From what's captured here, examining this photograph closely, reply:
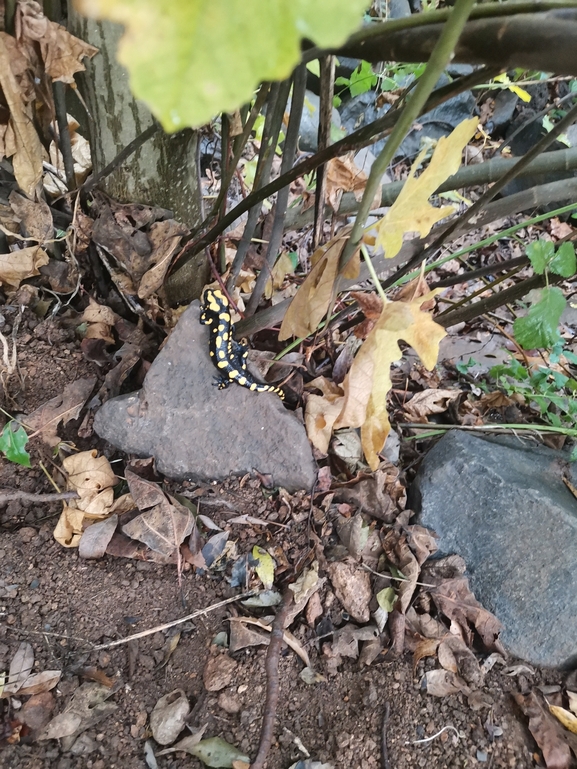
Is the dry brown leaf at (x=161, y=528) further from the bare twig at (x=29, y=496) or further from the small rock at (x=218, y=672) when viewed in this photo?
the small rock at (x=218, y=672)

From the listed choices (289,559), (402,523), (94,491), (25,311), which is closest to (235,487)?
(289,559)

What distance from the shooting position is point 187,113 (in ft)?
1.16

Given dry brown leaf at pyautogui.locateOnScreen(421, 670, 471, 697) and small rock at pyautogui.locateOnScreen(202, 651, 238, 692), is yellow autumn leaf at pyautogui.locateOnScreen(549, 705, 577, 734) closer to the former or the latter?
dry brown leaf at pyautogui.locateOnScreen(421, 670, 471, 697)

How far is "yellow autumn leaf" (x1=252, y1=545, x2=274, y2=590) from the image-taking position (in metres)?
1.69

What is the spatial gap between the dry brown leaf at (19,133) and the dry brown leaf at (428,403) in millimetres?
1702

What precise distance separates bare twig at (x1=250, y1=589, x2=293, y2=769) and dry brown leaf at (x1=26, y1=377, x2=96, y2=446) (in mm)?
959

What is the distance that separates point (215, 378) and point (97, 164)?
33.2 inches

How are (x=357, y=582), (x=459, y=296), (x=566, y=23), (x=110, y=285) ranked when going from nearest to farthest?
1. (x=566, y=23)
2. (x=357, y=582)
3. (x=110, y=285)
4. (x=459, y=296)

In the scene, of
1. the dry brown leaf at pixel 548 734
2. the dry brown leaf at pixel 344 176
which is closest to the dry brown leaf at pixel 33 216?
the dry brown leaf at pixel 344 176

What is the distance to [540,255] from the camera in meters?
1.46

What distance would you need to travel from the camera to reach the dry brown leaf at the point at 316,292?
3.88ft

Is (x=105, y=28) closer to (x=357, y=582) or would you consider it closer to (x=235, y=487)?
(x=235, y=487)

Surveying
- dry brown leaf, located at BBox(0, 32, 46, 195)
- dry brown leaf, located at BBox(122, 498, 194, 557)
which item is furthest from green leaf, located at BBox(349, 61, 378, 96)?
dry brown leaf, located at BBox(122, 498, 194, 557)

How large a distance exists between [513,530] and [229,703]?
110cm
